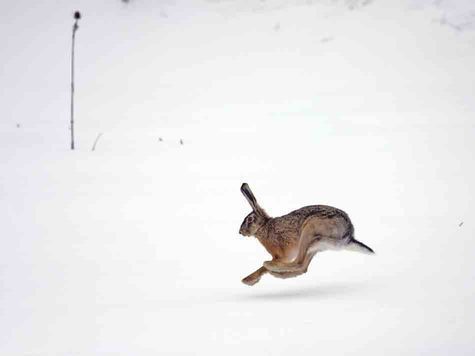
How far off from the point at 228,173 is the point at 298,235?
4.05m

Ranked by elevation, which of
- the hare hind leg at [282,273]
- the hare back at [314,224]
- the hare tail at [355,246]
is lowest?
the hare hind leg at [282,273]

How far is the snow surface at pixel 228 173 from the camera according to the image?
4109 mm

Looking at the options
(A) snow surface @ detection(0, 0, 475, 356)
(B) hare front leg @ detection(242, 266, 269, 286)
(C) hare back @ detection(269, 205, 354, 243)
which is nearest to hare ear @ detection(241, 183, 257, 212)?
(C) hare back @ detection(269, 205, 354, 243)

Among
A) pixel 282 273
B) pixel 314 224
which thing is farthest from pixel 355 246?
pixel 282 273

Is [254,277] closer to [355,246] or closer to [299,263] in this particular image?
[299,263]

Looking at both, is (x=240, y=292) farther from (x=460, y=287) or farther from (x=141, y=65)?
(x=141, y=65)

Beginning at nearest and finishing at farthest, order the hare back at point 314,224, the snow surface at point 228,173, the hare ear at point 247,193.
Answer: the snow surface at point 228,173, the hare back at point 314,224, the hare ear at point 247,193

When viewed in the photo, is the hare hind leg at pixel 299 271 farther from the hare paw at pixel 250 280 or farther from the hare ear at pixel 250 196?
the hare ear at pixel 250 196

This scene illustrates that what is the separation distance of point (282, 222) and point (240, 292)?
500mm

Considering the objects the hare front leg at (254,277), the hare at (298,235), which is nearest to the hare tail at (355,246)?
the hare at (298,235)

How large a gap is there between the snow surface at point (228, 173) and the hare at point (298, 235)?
180 millimetres

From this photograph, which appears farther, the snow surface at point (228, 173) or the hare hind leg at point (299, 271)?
the hare hind leg at point (299, 271)

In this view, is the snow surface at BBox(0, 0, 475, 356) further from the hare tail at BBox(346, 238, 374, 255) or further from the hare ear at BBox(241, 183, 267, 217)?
the hare ear at BBox(241, 183, 267, 217)

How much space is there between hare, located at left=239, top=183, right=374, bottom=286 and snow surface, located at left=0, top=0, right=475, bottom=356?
18 cm
